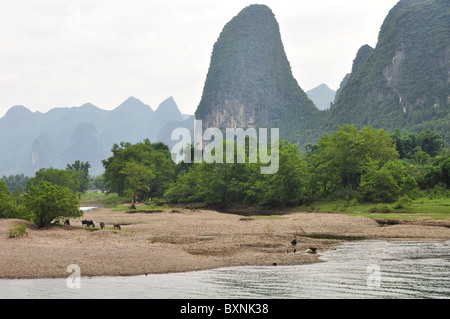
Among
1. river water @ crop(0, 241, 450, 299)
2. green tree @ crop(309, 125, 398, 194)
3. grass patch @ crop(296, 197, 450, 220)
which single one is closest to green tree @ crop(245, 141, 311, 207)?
green tree @ crop(309, 125, 398, 194)

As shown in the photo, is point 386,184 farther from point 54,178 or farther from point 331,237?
point 54,178

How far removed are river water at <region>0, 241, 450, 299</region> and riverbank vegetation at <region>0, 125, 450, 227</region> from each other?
20124 millimetres

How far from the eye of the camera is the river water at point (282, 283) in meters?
16.5

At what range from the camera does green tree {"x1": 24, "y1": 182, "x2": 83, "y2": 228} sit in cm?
3591

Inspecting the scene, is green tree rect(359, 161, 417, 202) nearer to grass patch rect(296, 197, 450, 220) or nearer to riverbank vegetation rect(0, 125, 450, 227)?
riverbank vegetation rect(0, 125, 450, 227)

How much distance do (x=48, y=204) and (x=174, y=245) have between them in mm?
13897

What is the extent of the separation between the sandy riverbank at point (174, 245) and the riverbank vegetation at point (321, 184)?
6354 mm

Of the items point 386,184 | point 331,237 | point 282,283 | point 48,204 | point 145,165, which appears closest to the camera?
point 282,283

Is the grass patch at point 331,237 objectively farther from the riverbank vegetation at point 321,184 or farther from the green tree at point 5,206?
→ the green tree at point 5,206

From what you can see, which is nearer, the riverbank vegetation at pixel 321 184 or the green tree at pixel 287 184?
the riverbank vegetation at pixel 321 184

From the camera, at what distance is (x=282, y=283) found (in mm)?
18469

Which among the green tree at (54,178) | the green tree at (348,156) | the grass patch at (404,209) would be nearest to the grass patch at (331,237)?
the grass patch at (404,209)

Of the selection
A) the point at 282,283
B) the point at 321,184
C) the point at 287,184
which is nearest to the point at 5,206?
the point at 282,283
